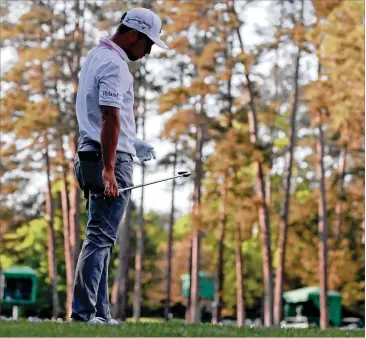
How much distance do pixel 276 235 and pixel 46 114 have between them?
20.3 m

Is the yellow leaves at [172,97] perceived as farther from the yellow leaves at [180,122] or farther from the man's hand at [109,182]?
the man's hand at [109,182]

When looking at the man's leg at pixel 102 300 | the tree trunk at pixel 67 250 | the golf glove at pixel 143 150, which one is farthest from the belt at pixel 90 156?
the tree trunk at pixel 67 250

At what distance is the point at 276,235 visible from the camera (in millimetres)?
47906

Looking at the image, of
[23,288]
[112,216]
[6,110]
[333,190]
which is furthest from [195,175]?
[112,216]

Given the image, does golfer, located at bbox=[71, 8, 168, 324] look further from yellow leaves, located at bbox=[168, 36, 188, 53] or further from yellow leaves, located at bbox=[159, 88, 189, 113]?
yellow leaves, located at bbox=[168, 36, 188, 53]

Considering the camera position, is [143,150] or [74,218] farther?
[74,218]

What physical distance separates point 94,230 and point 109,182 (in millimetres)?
441

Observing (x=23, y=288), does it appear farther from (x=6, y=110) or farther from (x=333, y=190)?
(x=6, y=110)

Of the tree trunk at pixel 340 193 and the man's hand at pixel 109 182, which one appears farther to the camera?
the tree trunk at pixel 340 193

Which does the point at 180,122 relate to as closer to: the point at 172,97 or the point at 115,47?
the point at 172,97

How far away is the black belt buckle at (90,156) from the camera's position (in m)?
7.80

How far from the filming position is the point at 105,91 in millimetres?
7613

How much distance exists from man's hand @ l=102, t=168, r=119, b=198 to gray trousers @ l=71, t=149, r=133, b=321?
0.15 metres

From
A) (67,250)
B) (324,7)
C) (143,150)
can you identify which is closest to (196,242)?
(67,250)
